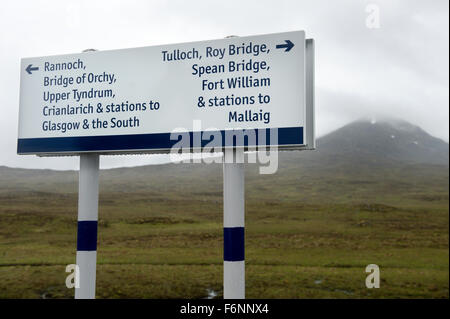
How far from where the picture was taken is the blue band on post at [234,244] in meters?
8.03

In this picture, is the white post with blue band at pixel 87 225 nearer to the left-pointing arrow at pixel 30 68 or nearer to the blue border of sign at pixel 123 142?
the blue border of sign at pixel 123 142

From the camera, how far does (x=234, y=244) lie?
8.03 meters

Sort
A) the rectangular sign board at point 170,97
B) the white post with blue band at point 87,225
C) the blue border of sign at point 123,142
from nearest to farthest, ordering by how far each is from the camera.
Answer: the blue border of sign at point 123,142 < the rectangular sign board at point 170,97 < the white post with blue band at point 87,225

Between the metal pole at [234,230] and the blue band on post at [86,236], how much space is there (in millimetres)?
3006

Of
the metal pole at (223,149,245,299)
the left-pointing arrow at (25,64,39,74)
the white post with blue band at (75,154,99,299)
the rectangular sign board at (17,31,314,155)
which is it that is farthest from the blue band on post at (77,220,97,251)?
the left-pointing arrow at (25,64,39,74)

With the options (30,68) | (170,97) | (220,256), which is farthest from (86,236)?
(220,256)

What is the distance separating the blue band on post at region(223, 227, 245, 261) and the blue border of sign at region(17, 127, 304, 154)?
161 cm

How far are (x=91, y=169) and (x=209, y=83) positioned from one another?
10.7 ft

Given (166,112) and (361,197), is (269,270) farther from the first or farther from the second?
(361,197)

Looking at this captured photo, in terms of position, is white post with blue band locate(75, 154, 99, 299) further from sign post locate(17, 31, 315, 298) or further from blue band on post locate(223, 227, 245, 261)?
blue band on post locate(223, 227, 245, 261)

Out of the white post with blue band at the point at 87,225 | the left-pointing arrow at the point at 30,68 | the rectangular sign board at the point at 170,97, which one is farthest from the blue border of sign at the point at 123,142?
the left-pointing arrow at the point at 30,68

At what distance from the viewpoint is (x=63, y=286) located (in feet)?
51.9

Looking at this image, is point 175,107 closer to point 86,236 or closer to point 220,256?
point 86,236
